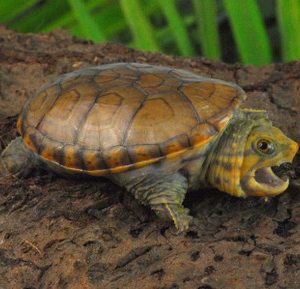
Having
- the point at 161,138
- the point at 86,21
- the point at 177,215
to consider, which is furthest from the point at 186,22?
the point at 177,215

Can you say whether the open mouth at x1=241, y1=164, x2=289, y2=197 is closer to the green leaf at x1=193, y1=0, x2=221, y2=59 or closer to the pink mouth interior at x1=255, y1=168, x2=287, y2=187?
the pink mouth interior at x1=255, y1=168, x2=287, y2=187

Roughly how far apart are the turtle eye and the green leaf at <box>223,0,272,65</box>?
139 cm

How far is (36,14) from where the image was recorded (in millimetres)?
3578

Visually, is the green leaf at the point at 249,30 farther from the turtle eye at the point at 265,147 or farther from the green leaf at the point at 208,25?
the turtle eye at the point at 265,147

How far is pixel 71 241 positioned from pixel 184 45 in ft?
6.10

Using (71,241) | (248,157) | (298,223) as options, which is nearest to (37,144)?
(71,241)

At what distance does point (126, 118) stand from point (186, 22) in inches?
79.8

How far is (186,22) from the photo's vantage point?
12.1 feet

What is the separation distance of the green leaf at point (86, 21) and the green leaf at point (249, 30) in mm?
724

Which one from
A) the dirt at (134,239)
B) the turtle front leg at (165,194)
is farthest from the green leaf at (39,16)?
the turtle front leg at (165,194)

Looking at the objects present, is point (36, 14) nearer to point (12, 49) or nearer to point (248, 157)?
point (12, 49)

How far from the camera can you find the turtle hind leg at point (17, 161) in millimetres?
2057

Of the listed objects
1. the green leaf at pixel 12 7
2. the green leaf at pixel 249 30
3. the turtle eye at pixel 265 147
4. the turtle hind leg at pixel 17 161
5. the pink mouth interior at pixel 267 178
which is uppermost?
the green leaf at pixel 12 7

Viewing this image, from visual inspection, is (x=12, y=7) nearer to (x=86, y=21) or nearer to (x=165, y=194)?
(x=86, y=21)
